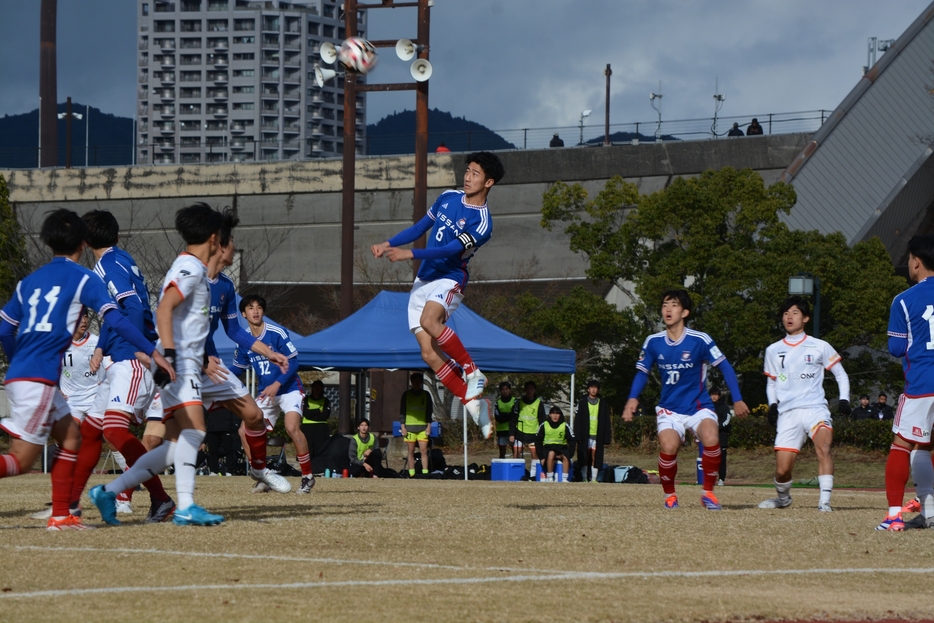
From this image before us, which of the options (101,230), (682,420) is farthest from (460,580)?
(682,420)

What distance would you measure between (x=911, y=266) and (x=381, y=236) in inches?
1694

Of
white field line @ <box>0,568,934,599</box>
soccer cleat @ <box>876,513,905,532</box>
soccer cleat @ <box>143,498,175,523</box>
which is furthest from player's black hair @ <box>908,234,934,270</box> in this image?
soccer cleat @ <box>143,498,175,523</box>

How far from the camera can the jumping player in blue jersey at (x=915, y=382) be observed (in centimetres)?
873

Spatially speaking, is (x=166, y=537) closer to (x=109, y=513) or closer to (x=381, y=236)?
(x=109, y=513)

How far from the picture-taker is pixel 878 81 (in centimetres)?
3866

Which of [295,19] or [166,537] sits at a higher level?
[295,19]

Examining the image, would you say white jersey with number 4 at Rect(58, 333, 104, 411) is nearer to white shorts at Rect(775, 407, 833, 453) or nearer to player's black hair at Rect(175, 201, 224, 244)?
player's black hair at Rect(175, 201, 224, 244)

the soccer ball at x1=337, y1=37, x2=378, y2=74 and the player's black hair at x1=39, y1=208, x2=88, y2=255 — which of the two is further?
the soccer ball at x1=337, y1=37, x2=378, y2=74

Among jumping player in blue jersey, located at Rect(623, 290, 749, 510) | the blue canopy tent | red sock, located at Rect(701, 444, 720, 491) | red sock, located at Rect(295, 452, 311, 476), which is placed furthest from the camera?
the blue canopy tent

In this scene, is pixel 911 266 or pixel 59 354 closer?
pixel 59 354

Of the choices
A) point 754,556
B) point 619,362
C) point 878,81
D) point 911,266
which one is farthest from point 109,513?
point 878,81

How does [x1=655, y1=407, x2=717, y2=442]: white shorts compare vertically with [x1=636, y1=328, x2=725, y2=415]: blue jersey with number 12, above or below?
below

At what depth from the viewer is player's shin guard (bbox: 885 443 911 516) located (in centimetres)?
900

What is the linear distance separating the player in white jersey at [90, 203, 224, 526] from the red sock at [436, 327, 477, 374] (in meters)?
2.46
